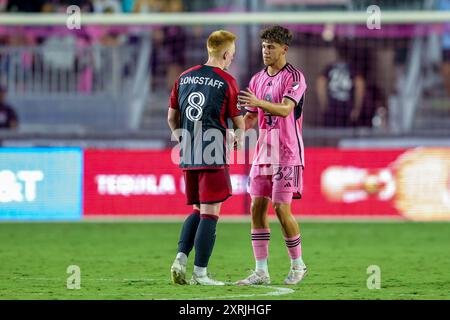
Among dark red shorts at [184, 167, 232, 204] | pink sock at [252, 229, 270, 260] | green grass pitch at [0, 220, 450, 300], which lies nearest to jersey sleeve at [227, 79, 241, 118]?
dark red shorts at [184, 167, 232, 204]

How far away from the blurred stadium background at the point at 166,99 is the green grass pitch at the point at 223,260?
0.78 m

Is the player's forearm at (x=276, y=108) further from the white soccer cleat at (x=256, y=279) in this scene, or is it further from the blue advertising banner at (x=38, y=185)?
the blue advertising banner at (x=38, y=185)

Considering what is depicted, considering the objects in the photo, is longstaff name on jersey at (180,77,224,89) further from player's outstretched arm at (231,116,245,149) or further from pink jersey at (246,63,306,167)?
pink jersey at (246,63,306,167)

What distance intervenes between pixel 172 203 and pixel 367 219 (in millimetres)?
2838

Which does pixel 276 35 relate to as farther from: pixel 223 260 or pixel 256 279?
pixel 223 260

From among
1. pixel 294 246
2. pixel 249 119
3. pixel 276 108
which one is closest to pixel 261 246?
pixel 294 246

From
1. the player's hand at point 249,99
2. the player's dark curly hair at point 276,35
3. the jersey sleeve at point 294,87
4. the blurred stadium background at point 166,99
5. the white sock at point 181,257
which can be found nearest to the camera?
the player's hand at point 249,99

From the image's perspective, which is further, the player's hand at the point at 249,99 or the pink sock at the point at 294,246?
the pink sock at the point at 294,246

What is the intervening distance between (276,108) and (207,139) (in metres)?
0.60

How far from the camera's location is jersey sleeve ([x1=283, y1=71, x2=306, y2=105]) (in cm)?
995

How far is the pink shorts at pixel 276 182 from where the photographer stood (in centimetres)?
1016

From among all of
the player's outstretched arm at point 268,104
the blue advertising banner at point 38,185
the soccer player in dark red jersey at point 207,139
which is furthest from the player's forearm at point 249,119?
the blue advertising banner at point 38,185
